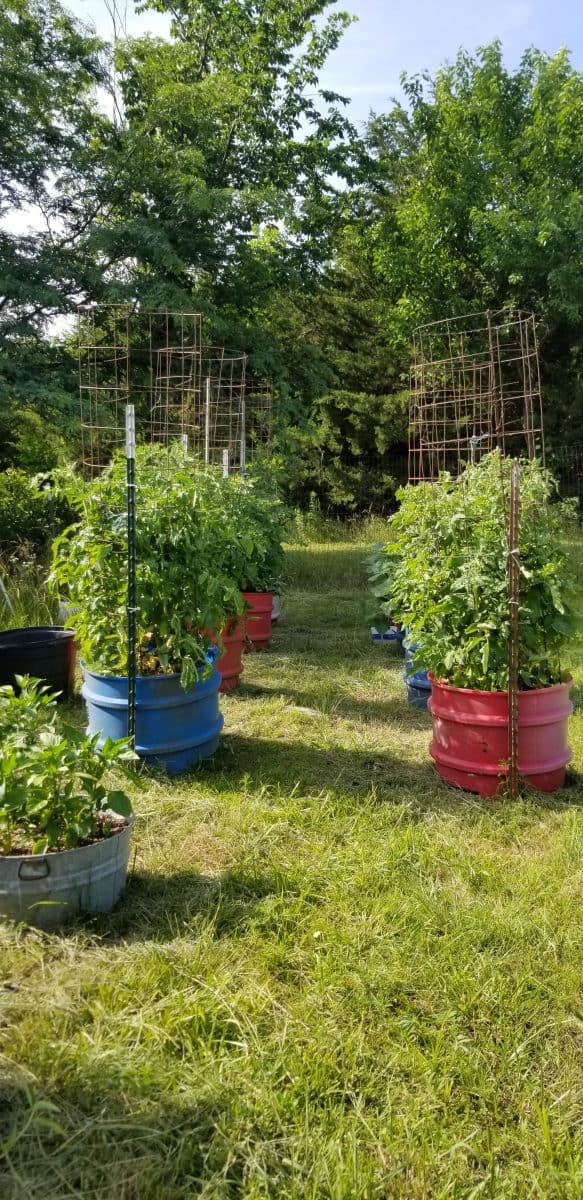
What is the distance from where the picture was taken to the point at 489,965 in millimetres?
1961

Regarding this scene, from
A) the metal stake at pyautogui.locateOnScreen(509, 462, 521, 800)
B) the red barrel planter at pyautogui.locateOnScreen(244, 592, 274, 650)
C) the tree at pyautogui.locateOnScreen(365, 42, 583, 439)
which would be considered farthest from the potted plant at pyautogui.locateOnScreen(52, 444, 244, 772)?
the tree at pyautogui.locateOnScreen(365, 42, 583, 439)

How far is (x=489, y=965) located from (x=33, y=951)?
1.25 m

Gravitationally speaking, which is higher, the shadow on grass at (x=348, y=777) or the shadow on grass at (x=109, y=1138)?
the shadow on grass at (x=348, y=777)

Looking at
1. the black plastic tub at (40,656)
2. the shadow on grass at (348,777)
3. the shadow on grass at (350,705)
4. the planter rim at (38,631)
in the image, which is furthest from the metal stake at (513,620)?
the planter rim at (38,631)

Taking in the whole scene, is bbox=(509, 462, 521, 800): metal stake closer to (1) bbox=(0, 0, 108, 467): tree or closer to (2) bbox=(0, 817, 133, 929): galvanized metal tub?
(2) bbox=(0, 817, 133, 929): galvanized metal tub

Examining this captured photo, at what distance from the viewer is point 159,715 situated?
10.6 ft

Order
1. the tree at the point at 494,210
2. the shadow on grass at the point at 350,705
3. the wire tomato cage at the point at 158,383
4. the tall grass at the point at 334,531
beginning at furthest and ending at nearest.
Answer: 1. the tree at the point at 494,210
2. the tall grass at the point at 334,531
3. the wire tomato cage at the point at 158,383
4. the shadow on grass at the point at 350,705

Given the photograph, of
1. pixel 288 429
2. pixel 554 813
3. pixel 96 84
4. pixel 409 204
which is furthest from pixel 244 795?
pixel 409 204

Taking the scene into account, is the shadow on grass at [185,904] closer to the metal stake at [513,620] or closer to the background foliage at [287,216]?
the metal stake at [513,620]

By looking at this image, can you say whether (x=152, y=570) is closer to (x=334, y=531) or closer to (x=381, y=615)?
(x=381, y=615)

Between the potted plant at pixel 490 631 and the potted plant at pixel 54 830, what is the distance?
1.52 metres

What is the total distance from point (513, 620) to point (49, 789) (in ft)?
6.14

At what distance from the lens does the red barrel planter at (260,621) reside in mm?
5648

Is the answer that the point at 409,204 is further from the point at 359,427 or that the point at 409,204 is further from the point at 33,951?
the point at 33,951
